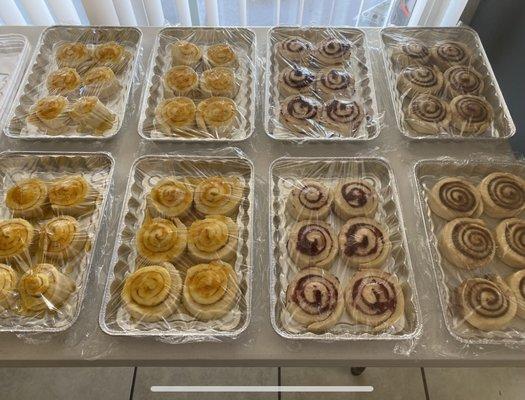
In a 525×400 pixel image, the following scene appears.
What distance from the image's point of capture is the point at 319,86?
64.7 inches

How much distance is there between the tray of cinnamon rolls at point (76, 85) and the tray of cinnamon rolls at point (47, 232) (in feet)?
0.35

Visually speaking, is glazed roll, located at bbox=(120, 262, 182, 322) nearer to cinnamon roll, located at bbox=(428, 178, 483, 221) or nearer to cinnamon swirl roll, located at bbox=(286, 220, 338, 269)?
cinnamon swirl roll, located at bbox=(286, 220, 338, 269)

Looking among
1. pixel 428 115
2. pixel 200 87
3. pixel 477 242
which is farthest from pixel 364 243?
pixel 200 87

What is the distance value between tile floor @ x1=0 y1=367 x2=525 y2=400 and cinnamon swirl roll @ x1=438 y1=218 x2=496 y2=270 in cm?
87

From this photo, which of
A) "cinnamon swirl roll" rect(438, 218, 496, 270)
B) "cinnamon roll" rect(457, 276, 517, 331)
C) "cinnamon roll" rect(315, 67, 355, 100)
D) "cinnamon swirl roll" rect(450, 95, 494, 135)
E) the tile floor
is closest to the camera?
"cinnamon roll" rect(457, 276, 517, 331)

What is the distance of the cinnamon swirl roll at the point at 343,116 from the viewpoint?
4.98 feet

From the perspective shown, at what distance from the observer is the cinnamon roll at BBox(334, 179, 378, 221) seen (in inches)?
53.6

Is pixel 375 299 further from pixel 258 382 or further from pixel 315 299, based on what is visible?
pixel 258 382

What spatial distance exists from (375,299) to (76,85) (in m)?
1.25

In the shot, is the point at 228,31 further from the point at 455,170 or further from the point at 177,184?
the point at 455,170

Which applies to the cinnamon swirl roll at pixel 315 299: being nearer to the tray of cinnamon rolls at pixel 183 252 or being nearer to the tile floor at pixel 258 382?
the tray of cinnamon rolls at pixel 183 252

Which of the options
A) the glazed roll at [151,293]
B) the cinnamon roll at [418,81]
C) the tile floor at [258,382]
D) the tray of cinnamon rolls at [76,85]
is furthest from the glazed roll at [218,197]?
the tile floor at [258,382]

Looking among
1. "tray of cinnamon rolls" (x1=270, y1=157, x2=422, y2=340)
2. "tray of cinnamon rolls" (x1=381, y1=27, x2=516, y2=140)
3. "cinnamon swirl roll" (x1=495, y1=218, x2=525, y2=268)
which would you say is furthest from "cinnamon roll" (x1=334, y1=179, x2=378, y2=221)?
"cinnamon swirl roll" (x1=495, y1=218, x2=525, y2=268)

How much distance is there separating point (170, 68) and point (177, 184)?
0.57m
